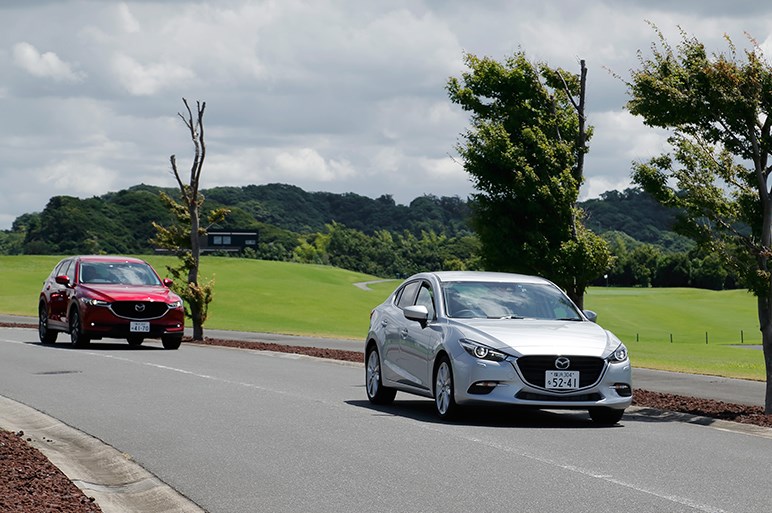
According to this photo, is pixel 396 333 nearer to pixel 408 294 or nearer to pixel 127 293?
pixel 408 294

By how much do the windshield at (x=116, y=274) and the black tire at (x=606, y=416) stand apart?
16.5m

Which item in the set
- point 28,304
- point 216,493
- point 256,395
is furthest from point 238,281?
point 216,493

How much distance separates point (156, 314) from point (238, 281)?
7293 cm

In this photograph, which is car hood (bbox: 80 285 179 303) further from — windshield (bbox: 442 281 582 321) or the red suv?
windshield (bbox: 442 281 582 321)

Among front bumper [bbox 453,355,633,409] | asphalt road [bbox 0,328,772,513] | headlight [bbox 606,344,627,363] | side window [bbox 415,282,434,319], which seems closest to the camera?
asphalt road [bbox 0,328,772,513]

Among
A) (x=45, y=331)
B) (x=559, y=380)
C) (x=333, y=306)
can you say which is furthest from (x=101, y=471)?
(x=333, y=306)

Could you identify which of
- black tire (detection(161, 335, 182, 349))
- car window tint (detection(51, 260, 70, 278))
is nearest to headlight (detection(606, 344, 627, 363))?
black tire (detection(161, 335, 182, 349))

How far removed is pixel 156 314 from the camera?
86.9ft

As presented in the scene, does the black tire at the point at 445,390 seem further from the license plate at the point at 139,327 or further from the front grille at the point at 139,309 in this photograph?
the front grille at the point at 139,309

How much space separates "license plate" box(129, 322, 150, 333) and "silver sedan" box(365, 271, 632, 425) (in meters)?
12.3

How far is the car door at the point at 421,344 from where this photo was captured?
13299mm

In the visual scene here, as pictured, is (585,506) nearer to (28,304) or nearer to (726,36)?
(726,36)

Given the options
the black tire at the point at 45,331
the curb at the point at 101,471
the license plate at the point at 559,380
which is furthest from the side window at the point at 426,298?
the black tire at the point at 45,331

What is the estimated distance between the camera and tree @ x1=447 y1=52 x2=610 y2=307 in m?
22.3
